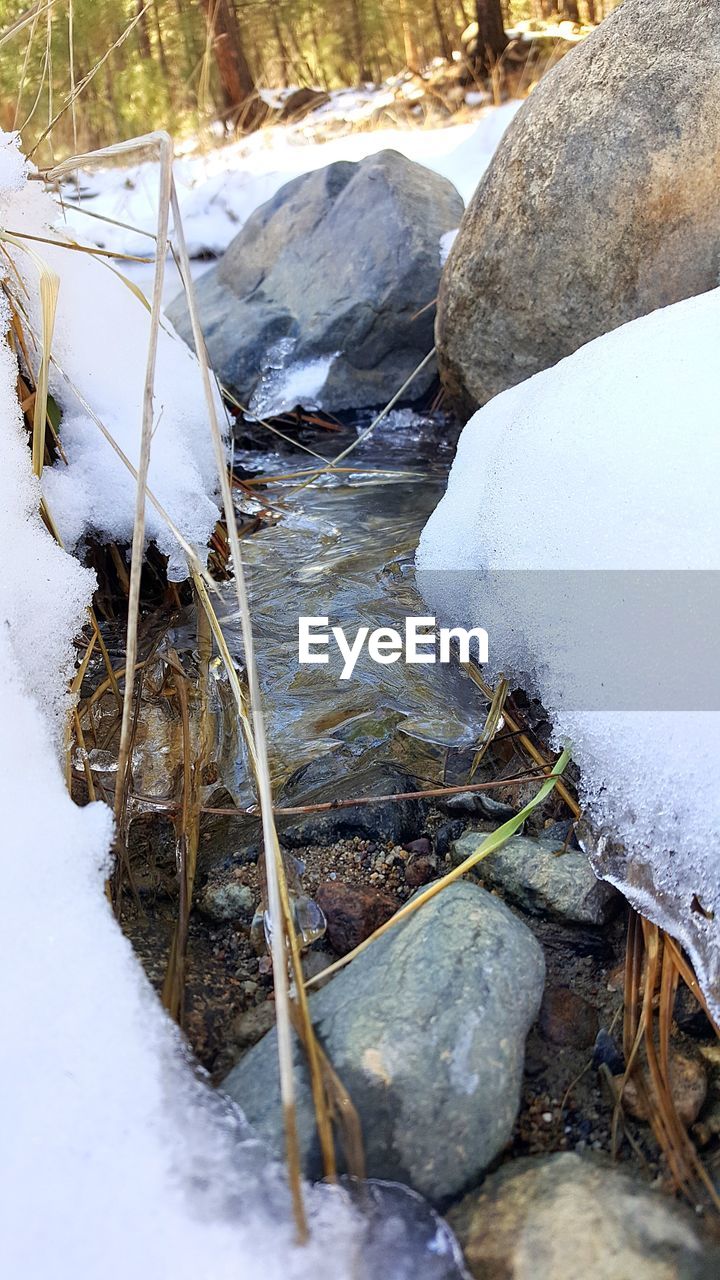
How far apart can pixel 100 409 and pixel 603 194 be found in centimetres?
161

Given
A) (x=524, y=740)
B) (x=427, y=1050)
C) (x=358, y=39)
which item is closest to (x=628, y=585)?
(x=524, y=740)

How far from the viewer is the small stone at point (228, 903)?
4.41 ft

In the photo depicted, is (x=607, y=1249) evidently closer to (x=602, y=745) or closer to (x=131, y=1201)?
(x=131, y=1201)

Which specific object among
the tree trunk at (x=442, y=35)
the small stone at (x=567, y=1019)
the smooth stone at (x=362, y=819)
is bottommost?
the small stone at (x=567, y=1019)

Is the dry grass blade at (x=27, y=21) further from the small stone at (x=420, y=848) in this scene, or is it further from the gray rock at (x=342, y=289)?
the gray rock at (x=342, y=289)

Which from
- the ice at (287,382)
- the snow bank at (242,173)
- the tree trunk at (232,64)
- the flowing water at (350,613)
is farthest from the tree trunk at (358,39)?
the flowing water at (350,613)

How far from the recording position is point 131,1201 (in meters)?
0.84

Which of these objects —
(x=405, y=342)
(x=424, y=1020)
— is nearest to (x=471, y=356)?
(x=405, y=342)

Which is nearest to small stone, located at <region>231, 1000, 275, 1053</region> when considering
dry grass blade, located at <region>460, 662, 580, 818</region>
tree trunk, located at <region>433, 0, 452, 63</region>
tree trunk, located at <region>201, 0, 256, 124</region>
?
dry grass blade, located at <region>460, 662, 580, 818</region>

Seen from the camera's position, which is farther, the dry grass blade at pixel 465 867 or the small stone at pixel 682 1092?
the dry grass blade at pixel 465 867

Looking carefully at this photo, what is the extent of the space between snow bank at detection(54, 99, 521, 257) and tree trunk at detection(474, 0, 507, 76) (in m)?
1.52

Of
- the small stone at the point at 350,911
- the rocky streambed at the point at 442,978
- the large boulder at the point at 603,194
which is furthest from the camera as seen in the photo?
the large boulder at the point at 603,194

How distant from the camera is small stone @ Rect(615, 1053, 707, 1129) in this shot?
1.03 meters

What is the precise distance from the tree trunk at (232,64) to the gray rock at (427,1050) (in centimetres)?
961
